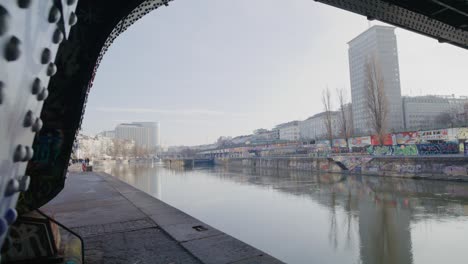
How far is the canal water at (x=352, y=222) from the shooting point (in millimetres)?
10414

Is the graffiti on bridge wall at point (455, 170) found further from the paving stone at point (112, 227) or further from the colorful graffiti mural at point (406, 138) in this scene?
the paving stone at point (112, 227)

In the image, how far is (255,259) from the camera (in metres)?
5.01

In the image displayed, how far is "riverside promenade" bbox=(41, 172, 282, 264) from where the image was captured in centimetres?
506

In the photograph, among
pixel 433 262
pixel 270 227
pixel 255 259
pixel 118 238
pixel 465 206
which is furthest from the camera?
pixel 465 206

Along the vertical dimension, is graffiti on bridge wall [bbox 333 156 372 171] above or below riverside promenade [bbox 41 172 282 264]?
below

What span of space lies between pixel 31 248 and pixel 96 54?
3.12 m

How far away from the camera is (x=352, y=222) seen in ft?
47.8

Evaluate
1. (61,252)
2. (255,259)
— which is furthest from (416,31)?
(61,252)

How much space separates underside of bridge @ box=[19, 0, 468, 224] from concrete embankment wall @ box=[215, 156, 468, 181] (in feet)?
87.2

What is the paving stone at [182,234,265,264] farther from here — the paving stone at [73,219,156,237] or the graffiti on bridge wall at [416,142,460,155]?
the graffiti on bridge wall at [416,142,460,155]

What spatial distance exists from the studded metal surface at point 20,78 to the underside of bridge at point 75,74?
2.01 meters

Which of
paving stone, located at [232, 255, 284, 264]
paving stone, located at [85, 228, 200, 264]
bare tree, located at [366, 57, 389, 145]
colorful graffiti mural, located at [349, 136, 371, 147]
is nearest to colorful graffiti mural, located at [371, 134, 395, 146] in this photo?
bare tree, located at [366, 57, 389, 145]

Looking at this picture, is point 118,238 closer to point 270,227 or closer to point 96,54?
point 96,54

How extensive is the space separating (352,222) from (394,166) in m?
19.5
